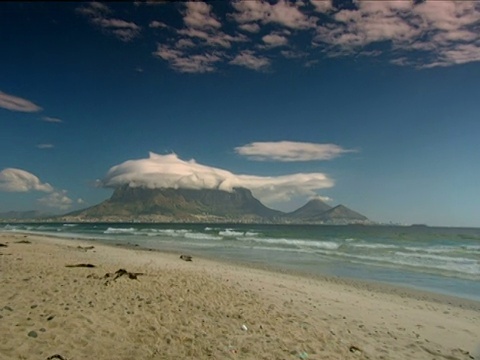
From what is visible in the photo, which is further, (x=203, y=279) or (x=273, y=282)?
(x=273, y=282)

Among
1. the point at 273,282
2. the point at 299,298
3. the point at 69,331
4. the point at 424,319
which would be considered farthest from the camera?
the point at 273,282

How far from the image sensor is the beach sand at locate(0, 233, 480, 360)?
23.4 ft

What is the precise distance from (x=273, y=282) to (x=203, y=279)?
310cm

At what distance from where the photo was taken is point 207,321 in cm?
878

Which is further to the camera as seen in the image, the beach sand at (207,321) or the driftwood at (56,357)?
the beach sand at (207,321)

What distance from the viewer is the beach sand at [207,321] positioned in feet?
23.4

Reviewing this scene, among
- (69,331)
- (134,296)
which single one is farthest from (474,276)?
(69,331)

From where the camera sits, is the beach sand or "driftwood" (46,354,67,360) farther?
the beach sand

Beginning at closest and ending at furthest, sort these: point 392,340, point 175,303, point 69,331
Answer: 1. point 69,331
2. point 392,340
3. point 175,303

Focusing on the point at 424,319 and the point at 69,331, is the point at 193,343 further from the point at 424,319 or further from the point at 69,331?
the point at 424,319

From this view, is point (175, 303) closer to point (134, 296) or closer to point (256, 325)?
point (134, 296)

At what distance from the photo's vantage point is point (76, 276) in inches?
504

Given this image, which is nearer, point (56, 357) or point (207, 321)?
point (56, 357)

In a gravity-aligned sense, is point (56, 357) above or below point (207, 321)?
below
